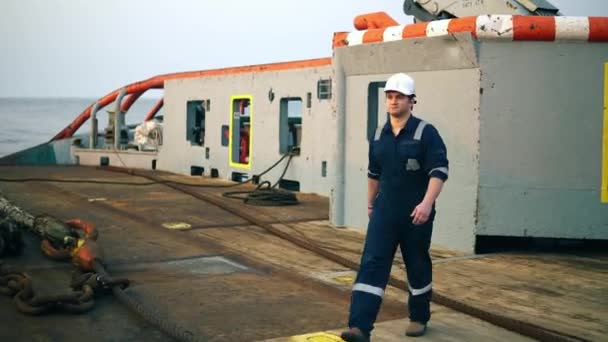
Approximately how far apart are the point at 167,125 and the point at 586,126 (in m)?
12.7

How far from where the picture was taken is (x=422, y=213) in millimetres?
4531

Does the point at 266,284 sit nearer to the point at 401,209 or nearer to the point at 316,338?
the point at 316,338

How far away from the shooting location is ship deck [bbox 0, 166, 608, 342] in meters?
5.01

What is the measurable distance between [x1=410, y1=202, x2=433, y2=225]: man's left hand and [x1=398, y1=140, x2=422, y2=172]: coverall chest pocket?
0.30m

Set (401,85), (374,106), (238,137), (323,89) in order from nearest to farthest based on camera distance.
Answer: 1. (401,85)
2. (374,106)
3. (323,89)
4. (238,137)

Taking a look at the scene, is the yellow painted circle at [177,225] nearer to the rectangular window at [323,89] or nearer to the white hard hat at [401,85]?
the rectangular window at [323,89]

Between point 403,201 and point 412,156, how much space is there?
297 mm

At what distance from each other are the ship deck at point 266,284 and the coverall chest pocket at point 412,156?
115cm

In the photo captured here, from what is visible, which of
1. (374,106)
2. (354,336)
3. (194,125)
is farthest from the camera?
(194,125)

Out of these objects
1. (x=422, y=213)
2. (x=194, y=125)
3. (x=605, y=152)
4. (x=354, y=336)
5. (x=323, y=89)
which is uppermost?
(x=323, y=89)

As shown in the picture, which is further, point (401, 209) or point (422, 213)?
point (401, 209)

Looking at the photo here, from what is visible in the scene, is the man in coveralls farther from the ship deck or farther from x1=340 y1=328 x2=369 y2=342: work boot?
the ship deck

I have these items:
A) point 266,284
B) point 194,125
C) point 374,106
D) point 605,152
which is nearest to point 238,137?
point 194,125

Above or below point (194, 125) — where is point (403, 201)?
below
